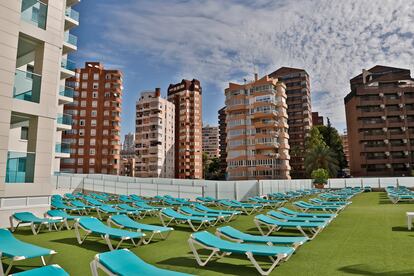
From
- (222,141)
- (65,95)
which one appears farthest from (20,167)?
(222,141)

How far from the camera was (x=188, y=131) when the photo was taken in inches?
3942

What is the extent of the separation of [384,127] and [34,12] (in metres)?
66.1

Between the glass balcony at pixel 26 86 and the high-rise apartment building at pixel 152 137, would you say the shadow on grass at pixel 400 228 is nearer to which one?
the glass balcony at pixel 26 86

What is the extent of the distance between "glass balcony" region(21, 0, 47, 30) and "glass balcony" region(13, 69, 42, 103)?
7.80 feet

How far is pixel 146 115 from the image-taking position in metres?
90.8

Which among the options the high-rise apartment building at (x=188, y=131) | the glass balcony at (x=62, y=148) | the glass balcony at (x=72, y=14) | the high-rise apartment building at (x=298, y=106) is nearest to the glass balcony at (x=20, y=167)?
the glass balcony at (x=62, y=148)

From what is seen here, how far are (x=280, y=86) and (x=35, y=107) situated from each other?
59198 mm

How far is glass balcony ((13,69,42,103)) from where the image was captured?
12.4 m

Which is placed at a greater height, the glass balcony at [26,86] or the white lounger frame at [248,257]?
the glass balcony at [26,86]

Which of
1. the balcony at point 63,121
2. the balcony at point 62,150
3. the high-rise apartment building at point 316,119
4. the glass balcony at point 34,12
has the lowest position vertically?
the balcony at point 62,150

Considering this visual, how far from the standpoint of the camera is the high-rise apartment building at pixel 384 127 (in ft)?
202

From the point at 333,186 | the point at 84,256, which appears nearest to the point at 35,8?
the point at 84,256

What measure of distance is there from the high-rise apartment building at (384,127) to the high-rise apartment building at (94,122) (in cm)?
5526

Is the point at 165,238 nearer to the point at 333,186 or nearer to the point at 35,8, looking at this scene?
the point at 35,8
